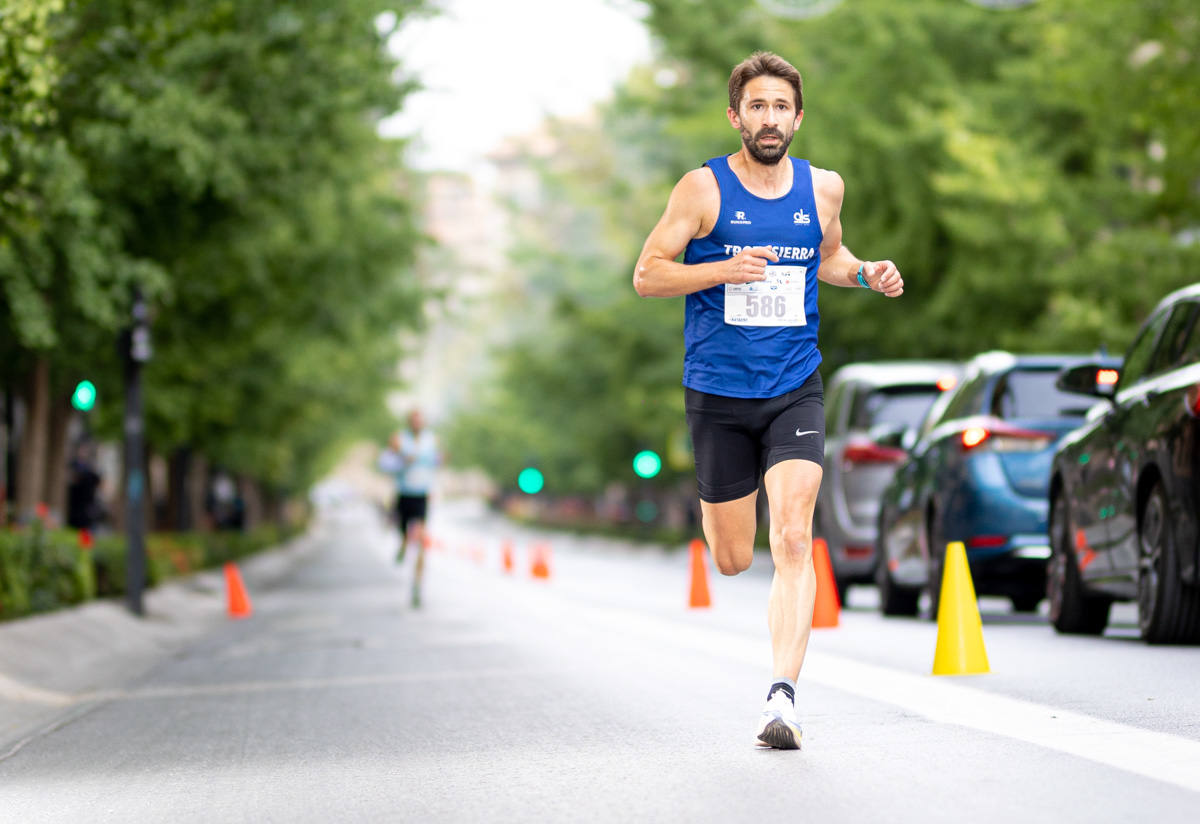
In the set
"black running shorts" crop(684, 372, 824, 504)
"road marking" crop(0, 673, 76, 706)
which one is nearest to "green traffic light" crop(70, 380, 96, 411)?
"road marking" crop(0, 673, 76, 706)

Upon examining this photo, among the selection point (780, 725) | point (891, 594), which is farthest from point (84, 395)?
point (780, 725)

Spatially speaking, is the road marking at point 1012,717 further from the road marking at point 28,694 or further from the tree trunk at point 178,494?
the tree trunk at point 178,494

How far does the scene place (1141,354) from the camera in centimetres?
1195

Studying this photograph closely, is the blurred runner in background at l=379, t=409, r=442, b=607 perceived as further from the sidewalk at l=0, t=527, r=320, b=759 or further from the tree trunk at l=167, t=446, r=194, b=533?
the tree trunk at l=167, t=446, r=194, b=533

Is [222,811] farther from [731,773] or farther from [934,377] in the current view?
[934,377]

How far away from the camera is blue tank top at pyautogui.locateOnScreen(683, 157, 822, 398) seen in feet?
24.7

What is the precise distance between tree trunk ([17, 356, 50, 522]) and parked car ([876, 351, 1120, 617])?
1211 centimetres

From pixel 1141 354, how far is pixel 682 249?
17.3 ft

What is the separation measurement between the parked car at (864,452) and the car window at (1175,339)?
5.96 meters

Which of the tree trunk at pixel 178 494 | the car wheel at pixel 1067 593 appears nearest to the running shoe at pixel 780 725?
the car wheel at pixel 1067 593

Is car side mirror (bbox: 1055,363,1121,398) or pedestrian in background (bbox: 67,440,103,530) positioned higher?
car side mirror (bbox: 1055,363,1121,398)

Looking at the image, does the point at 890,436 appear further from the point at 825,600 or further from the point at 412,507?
the point at 412,507

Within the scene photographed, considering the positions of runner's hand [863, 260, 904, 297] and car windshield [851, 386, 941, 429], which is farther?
car windshield [851, 386, 941, 429]

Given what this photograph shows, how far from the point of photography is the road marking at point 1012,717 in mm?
6695
